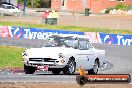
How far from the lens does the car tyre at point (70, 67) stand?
2009cm

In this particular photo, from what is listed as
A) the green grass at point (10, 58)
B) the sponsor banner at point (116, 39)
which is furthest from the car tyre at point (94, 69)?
the sponsor banner at point (116, 39)

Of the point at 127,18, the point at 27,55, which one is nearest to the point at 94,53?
the point at 27,55

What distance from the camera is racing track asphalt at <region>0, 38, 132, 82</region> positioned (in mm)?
18663

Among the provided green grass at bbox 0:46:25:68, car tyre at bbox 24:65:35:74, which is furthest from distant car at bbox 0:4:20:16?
car tyre at bbox 24:65:35:74

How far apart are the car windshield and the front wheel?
0.85 meters

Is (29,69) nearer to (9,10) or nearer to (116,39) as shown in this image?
(116,39)

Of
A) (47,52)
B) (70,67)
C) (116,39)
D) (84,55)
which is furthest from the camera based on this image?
(116,39)

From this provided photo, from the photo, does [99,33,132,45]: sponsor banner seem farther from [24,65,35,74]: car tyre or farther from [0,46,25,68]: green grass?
[24,65,35,74]: car tyre

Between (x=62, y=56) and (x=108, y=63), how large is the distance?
984 centimetres

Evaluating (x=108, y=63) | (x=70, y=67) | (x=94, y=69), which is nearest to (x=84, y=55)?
(x=94, y=69)

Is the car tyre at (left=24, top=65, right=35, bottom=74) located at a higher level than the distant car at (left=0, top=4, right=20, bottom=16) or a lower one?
higher

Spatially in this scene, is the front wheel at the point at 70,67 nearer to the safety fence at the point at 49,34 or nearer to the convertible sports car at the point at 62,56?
the convertible sports car at the point at 62,56

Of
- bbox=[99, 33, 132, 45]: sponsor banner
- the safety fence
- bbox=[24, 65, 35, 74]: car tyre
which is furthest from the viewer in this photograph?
the safety fence

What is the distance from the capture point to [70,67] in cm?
2025
